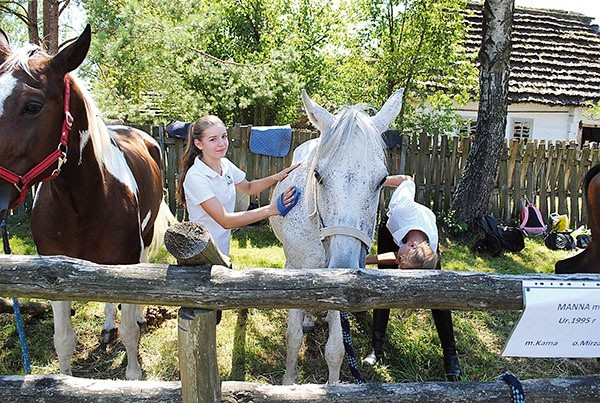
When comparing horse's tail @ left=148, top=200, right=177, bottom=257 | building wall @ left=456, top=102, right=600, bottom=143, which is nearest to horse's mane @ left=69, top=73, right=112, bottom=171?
horse's tail @ left=148, top=200, right=177, bottom=257

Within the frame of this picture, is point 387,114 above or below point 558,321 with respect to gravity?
above

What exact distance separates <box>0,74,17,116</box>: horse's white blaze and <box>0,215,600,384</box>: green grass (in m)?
2.24

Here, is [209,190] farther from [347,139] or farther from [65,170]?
[347,139]

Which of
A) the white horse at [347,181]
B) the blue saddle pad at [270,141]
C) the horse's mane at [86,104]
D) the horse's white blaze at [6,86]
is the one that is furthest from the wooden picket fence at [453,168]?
the horse's white blaze at [6,86]

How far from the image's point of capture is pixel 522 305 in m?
1.83

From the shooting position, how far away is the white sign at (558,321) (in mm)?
1801

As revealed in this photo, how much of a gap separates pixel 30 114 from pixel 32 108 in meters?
0.03

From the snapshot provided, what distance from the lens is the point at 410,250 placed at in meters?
2.90

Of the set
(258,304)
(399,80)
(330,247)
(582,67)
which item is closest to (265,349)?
(330,247)

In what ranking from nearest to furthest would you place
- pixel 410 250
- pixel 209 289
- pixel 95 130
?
pixel 209 289
pixel 95 130
pixel 410 250

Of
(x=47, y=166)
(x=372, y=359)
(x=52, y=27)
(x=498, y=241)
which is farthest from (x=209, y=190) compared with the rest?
(x=52, y=27)

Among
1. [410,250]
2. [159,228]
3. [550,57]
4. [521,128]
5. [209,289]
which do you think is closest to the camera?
[209,289]

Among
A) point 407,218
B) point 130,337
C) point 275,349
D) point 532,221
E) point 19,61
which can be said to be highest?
point 19,61

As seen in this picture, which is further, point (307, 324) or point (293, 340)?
point (307, 324)
